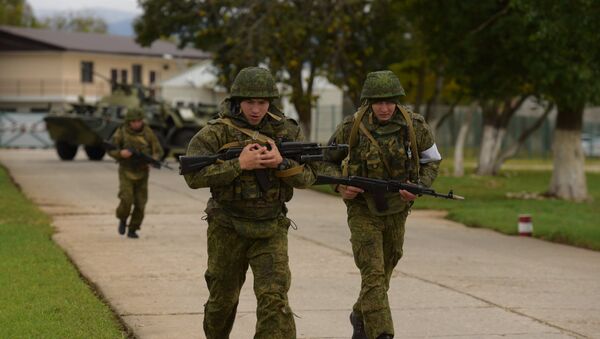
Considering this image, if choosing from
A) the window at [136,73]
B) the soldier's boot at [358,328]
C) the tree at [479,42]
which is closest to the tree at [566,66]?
the tree at [479,42]

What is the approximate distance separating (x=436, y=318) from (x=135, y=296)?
2.65m

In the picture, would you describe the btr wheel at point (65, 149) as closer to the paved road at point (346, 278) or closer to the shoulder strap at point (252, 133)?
the paved road at point (346, 278)

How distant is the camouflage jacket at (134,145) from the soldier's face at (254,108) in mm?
8965

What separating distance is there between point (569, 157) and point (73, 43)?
2254 inches

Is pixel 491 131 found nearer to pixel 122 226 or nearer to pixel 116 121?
pixel 116 121

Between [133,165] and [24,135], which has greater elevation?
[133,165]

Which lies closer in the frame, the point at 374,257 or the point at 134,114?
the point at 374,257

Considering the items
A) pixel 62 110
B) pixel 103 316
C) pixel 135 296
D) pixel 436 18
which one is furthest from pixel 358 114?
pixel 62 110

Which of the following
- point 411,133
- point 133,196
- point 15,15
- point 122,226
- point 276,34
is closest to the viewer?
point 411,133

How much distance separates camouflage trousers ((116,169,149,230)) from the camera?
53.2 feet

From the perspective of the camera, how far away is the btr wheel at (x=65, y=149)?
4084cm

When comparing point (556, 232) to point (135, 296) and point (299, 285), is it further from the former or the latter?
point (135, 296)

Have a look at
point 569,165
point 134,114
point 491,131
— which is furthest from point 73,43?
point 134,114

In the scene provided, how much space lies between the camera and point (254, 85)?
23.5ft
